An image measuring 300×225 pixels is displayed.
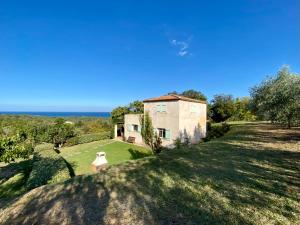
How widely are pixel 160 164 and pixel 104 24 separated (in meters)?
18.0

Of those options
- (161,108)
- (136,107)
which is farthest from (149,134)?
(136,107)

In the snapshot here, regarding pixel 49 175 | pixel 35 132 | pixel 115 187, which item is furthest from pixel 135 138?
pixel 115 187

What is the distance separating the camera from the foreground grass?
4062 millimetres

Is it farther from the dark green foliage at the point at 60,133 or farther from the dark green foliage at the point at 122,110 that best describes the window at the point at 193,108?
the dark green foliage at the point at 60,133

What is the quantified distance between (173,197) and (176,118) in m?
14.7

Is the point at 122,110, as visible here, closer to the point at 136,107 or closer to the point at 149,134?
the point at 136,107

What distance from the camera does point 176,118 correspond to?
63.5 feet

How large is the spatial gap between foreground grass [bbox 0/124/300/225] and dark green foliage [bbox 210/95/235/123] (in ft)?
126

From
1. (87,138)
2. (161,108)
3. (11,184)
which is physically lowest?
(11,184)

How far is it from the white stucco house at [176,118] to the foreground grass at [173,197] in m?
11.7

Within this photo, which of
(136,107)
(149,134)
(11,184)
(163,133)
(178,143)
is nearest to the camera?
(11,184)

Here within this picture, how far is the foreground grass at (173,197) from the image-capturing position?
13.3 feet

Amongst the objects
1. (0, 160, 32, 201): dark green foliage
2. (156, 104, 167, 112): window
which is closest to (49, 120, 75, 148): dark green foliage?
(0, 160, 32, 201): dark green foliage

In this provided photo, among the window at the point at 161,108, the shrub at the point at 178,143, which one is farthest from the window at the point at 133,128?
the shrub at the point at 178,143
